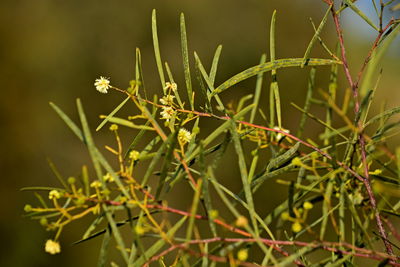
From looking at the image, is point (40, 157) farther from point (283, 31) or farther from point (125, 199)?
point (125, 199)

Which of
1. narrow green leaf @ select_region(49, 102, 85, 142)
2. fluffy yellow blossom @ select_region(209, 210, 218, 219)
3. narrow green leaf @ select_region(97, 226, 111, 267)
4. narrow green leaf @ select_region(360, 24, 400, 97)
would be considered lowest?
narrow green leaf @ select_region(97, 226, 111, 267)

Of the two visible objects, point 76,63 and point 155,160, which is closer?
point 155,160

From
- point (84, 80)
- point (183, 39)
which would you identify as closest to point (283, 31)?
point (84, 80)

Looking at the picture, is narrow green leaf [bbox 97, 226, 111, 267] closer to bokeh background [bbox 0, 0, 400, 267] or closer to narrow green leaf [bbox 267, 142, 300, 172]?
narrow green leaf [bbox 267, 142, 300, 172]

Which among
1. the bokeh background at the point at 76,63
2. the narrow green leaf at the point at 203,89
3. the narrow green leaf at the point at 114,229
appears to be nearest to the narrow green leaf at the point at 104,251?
the narrow green leaf at the point at 114,229

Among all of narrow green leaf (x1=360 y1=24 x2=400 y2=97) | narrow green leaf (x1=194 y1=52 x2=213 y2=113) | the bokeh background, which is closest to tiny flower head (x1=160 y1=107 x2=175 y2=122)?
narrow green leaf (x1=194 y1=52 x2=213 y2=113)

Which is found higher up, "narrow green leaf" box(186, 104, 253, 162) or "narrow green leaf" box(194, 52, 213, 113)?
"narrow green leaf" box(194, 52, 213, 113)

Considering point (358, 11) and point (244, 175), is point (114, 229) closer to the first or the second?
Result: point (244, 175)

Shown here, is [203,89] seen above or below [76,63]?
below

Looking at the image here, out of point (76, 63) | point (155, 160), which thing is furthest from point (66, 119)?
point (76, 63)
